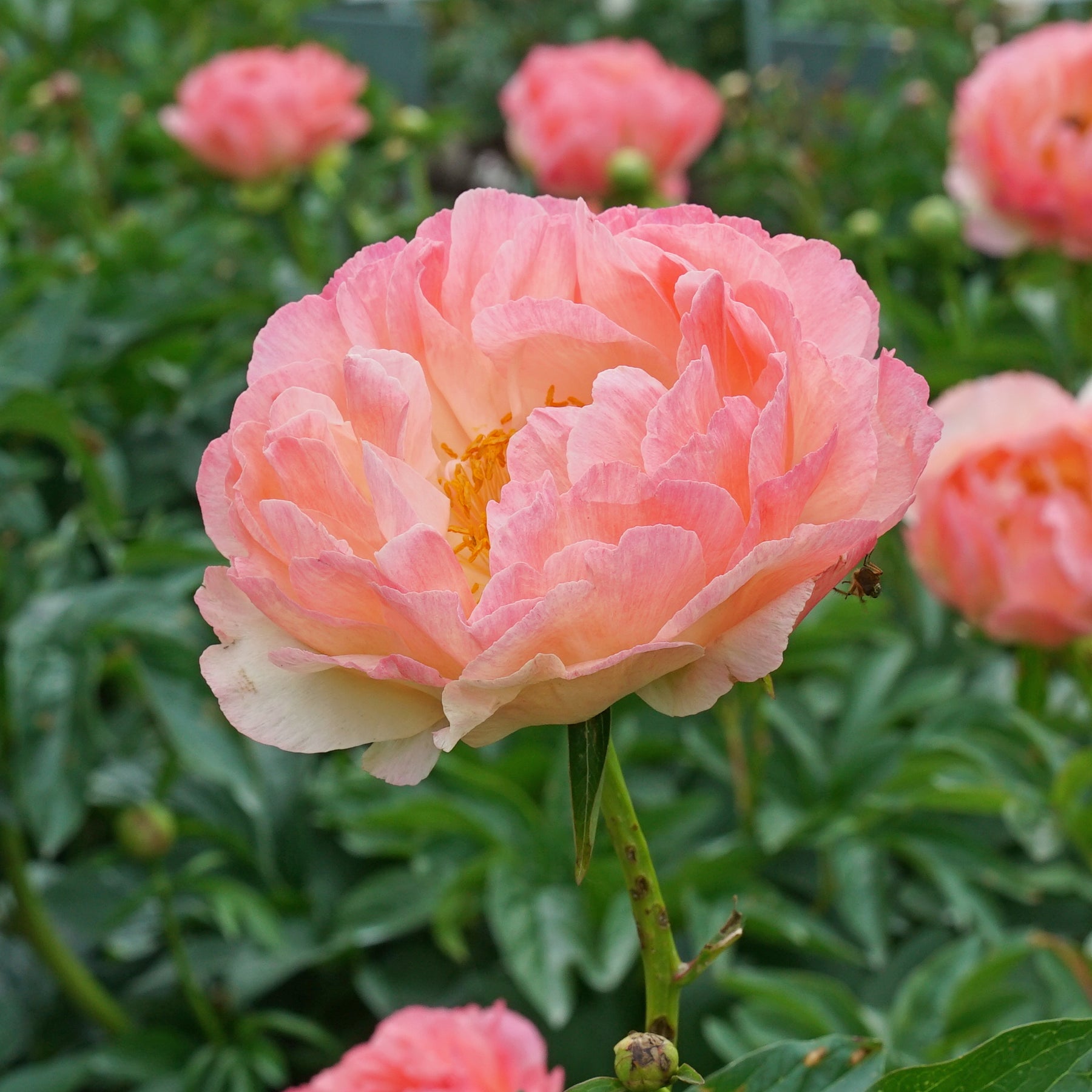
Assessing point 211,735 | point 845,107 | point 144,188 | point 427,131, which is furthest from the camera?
point 845,107

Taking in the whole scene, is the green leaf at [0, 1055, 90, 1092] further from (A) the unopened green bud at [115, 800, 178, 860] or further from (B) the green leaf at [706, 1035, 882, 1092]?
(B) the green leaf at [706, 1035, 882, 1092]

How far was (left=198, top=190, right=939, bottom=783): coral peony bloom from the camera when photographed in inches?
13.9

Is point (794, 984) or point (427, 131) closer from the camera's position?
point (794, 984)

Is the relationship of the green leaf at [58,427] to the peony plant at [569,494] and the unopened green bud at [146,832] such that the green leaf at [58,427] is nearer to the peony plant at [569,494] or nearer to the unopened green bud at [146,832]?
the unopened green bud at [146,832]

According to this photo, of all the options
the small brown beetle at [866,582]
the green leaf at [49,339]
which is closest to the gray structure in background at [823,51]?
the green leaf at [49,339]

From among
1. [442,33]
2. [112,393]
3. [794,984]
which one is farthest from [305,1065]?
[442,33]

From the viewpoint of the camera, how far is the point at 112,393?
1507mm

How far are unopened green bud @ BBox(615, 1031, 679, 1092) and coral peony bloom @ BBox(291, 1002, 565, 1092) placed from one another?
127mm

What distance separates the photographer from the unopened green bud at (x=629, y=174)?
1.48m

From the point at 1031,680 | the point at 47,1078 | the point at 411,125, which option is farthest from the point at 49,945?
the point at 411,125

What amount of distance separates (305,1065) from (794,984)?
1.53ft

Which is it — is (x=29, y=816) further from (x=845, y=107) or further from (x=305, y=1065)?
(x=845, y=107)

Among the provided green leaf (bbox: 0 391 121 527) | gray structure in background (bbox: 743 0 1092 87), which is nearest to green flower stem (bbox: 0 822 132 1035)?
green leaf (bbox: 0 391 121 527)

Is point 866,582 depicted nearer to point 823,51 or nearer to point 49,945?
point 49,945
